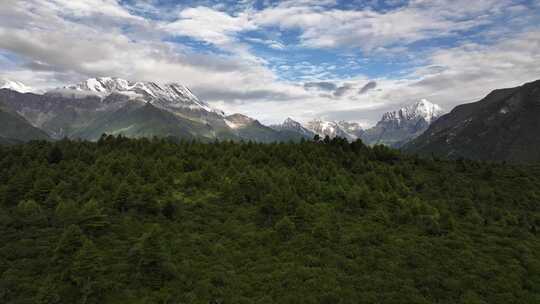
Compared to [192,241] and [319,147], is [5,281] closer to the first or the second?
[192,241]

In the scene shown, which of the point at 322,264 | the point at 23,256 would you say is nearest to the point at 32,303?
the point at 23,256

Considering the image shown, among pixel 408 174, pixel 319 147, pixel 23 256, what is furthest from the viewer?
pixel 319 147

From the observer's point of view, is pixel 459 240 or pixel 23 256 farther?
pixel 459 240

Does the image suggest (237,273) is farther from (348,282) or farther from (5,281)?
(5,281)

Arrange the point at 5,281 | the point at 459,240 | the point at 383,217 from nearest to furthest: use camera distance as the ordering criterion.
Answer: the point at 5,281
the point at 459,240
the point at 383,217

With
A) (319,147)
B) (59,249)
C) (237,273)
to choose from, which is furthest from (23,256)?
(319,147)

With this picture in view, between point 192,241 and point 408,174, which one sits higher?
point 408,174

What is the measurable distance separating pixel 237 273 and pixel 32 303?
13.9m

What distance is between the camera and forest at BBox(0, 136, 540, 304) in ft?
86.1

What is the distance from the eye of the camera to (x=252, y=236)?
3731 cm

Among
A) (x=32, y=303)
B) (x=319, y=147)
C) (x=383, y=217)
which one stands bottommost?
(x=32, y=303)

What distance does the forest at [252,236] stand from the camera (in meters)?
26.2

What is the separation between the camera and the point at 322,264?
1239 inches

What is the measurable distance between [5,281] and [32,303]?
3.94 meters
